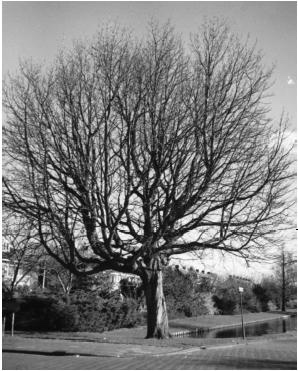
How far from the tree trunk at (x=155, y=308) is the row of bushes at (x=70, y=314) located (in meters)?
9.86

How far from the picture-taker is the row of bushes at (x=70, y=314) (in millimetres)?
24062

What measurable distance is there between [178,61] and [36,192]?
7.24 meters

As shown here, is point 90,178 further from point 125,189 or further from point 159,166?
point 159,166

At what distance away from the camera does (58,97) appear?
14266 millimetres

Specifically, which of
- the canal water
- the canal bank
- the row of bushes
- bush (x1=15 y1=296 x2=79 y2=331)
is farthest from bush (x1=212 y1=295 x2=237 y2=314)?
bush (x1=15 y1=296 x2=79 y2=331)

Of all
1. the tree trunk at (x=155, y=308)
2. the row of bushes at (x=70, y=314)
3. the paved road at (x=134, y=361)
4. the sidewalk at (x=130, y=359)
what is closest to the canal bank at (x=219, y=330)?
the row of bushes at (x=70, y=314)

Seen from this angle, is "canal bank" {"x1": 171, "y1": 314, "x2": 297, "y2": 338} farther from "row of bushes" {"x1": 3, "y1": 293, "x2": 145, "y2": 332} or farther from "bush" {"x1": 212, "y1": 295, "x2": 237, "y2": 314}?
"bush" {"x1": 212, "y1": 295, "x2": 237, "y2": 314}

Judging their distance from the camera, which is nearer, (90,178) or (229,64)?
(90,178)

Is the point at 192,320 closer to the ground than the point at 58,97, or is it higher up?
closer to the ground

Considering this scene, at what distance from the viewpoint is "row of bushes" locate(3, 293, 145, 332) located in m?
24.1

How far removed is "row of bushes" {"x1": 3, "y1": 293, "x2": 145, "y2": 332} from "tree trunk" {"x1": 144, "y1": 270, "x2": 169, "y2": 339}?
986cm

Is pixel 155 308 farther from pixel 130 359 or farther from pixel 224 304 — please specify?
pixel 224 304

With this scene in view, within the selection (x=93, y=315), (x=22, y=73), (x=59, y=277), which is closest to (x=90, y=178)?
(x=22, y=73)

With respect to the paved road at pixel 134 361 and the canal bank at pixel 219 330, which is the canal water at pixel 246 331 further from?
the paved road at pixel 134 361
